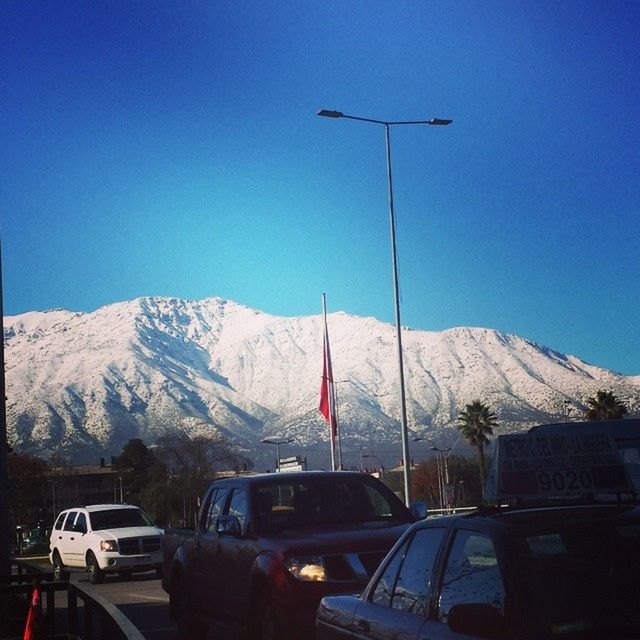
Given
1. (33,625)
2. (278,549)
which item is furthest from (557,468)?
(278,549)

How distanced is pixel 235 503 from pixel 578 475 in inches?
252

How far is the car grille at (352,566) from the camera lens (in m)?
10.8

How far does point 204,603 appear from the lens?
13.1 metres

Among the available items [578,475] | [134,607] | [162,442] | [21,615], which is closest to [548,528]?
[578,475]

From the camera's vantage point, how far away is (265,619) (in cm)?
1099

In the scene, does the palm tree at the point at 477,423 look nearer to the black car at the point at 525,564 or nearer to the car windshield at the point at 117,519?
the car windshield at the point at 117,519

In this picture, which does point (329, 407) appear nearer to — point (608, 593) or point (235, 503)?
point (235, 503)

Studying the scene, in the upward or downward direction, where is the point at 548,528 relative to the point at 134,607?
upward

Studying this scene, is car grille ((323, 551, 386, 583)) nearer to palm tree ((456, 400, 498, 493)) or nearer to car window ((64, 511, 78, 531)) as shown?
car window ((64, 511, 78, 531))

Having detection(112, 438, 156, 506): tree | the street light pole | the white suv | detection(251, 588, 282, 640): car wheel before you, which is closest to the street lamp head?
the street light pole

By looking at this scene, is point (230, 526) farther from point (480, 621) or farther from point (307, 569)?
point (480, 621)

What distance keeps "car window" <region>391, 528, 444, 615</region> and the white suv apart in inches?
848

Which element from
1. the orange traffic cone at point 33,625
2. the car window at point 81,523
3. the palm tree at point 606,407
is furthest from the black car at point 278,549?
the palm tree at point 606,407

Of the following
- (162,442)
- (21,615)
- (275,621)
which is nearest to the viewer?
(275,621)
